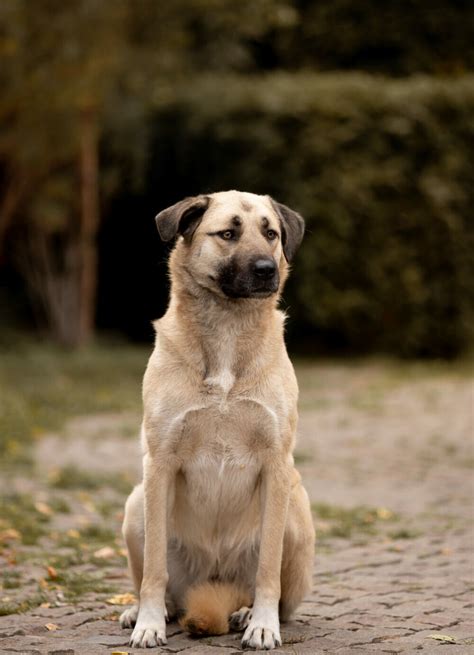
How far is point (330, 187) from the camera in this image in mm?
16641

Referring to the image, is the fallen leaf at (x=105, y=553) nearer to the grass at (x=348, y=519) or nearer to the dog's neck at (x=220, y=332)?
the grass at (x=348, y=519)

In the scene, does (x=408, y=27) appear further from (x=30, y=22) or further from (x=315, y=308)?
(x=30, y=22)

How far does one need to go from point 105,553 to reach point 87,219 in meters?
11.1

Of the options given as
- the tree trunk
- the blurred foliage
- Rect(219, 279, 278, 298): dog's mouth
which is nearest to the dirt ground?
Rect(219, 279, 278, 298): dog's mouth


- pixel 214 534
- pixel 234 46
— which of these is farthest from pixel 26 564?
pixel 234 46

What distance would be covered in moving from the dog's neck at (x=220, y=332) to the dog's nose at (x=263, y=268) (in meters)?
0.17

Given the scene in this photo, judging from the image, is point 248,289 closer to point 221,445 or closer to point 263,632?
point 221,445

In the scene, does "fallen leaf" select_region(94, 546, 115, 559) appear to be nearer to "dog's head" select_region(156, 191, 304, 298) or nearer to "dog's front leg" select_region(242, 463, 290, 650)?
"dog's front leg" select_region(242, 463, 290, 650)

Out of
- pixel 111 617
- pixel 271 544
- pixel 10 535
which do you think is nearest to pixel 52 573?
pixel 111 617

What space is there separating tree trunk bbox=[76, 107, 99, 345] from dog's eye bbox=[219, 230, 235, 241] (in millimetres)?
12120

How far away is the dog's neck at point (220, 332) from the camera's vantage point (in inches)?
173

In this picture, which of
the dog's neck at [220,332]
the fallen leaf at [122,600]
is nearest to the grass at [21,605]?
the fallen leaf at [122,600]

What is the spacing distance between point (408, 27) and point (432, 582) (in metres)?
19.9

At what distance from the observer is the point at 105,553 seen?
21.1ft
